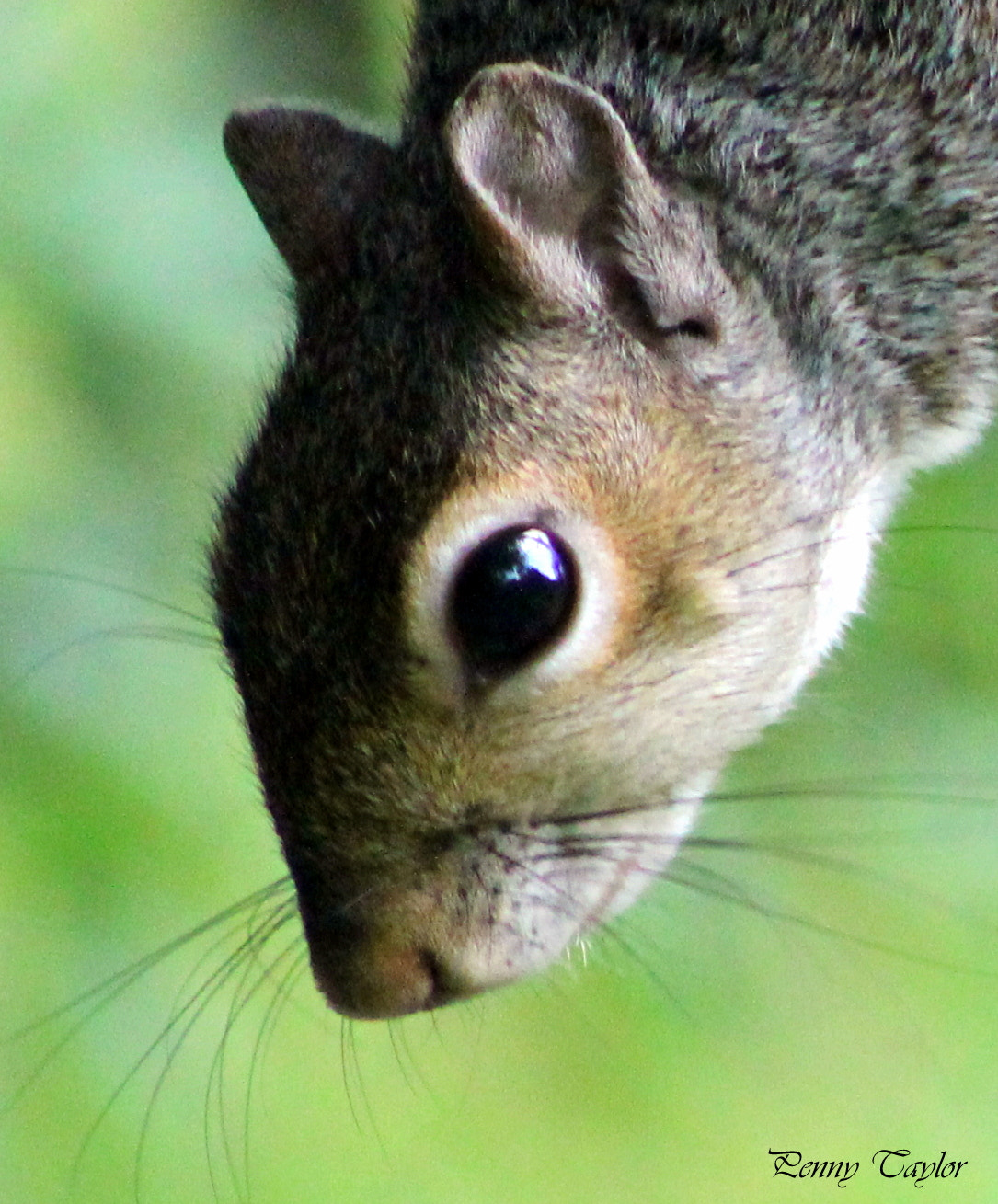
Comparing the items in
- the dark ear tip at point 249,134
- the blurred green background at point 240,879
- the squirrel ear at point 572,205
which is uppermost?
the dark ear tip at point 249,134

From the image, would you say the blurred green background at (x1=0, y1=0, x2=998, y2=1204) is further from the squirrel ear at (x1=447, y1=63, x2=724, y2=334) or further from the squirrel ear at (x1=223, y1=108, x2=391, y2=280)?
the squirrel ear at (x1=447, y1=63, x2=724, y2=334)

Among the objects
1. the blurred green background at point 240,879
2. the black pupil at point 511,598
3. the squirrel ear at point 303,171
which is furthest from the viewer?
the blurred green background at point 240,879

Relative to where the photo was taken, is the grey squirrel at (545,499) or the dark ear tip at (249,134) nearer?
the grey squirrel at (545,499)

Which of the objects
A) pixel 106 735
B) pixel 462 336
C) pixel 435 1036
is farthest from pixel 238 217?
pixel 435 1036

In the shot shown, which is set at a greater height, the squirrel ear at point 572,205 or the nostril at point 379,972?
the squirrel ear at point 572,205

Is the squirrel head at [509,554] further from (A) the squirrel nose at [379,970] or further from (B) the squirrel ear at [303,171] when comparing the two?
(B) the squirrel ear at [303,171]

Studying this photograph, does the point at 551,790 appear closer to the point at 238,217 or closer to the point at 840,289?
the point at 840,289

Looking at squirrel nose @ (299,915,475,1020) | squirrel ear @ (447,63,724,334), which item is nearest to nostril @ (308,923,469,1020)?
squirrel nose @ (299,915,475,1020)

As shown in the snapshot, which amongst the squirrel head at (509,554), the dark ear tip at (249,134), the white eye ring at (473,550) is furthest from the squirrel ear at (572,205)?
the dark ear tip at (249,134)

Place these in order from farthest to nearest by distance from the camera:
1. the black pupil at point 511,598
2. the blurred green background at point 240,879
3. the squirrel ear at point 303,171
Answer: the blurred green background at point 240,879 → the squirrel ear at point 303,171 → the black pupil at point 511,598
